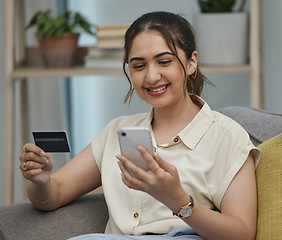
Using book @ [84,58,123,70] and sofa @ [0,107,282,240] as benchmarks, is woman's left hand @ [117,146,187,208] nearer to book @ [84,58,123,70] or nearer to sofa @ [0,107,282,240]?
sofa @ [0,107,282,240]

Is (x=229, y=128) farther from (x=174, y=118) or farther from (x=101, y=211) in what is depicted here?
(x=101, y=211)

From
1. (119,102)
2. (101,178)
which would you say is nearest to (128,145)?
(101,178)

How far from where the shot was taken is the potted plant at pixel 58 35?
2592 mm

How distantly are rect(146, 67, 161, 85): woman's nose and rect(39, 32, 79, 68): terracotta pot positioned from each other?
1389 millimetres

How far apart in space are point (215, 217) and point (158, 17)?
19.5 inches

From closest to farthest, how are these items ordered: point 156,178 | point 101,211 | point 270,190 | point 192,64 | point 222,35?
1. point 156,178
2. point 270,190
3. point 192,64
4. point 101,211
5. point 222,35

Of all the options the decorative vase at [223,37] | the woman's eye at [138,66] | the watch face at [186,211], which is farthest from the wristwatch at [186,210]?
the decorative vase at [223,37]

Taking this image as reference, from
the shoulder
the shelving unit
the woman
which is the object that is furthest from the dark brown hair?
the shelving unit

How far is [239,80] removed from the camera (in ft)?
10.7

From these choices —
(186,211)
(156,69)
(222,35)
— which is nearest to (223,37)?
(222,35)

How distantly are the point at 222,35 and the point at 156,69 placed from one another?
131 centimetres

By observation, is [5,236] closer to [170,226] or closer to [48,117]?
[170,226]

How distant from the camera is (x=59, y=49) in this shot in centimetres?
263

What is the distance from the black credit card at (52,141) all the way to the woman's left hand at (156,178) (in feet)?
0.67
